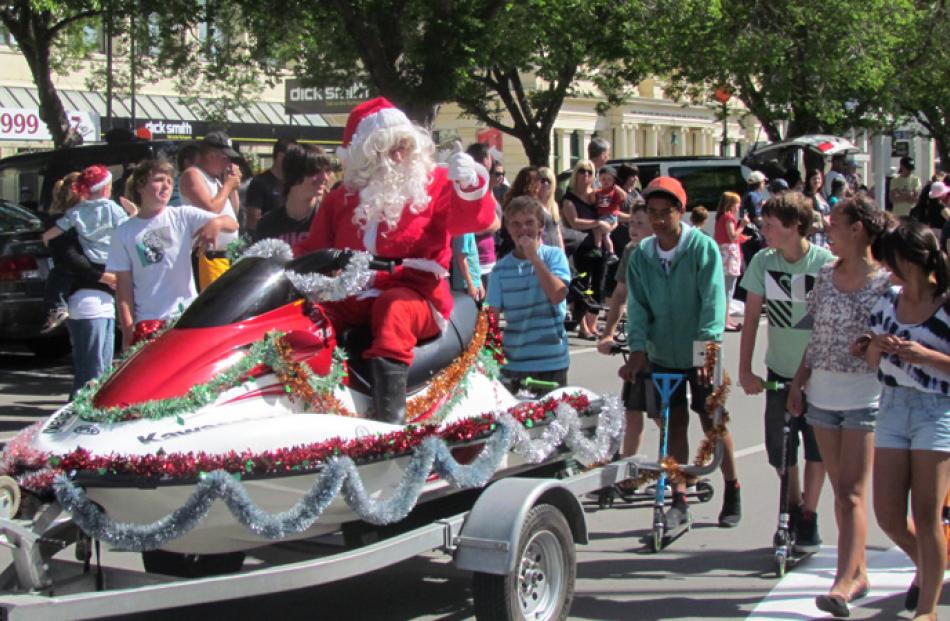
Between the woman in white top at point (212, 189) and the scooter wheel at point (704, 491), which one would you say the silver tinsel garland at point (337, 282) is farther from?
the scooter wheel at point (704, 491)

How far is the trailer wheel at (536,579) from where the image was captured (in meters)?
4.75

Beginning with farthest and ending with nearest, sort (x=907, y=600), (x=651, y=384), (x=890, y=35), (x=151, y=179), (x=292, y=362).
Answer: (x=890, y=35) < (x=151, y=179) < (x=651, y=384) < (x=907, y=600) < (x=292, y=362)

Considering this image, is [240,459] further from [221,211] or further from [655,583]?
[221,211]

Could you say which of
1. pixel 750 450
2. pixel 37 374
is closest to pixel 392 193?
pixel 750 450

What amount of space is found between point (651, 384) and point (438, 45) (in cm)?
1099

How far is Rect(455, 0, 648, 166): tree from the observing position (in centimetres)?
2306

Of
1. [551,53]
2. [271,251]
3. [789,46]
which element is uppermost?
[789,46]

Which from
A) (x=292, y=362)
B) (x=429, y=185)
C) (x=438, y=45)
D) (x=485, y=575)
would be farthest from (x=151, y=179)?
(x=438, y=45)

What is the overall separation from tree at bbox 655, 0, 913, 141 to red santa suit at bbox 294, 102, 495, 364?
22.1m

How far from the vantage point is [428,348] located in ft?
18.2

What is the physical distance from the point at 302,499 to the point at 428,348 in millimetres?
1383

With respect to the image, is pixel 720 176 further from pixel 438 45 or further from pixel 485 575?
pixel 485 575

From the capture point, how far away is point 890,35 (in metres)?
31.0

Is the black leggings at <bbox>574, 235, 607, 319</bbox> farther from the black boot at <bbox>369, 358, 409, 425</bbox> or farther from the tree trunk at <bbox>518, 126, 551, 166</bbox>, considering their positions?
the tree trunk at <bbox>518, 126, 551, 166</bbox>
